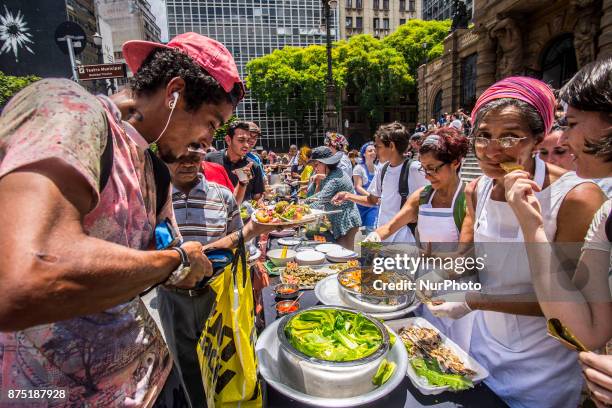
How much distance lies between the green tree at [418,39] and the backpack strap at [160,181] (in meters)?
43.4

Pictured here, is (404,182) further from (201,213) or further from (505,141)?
(201,213)

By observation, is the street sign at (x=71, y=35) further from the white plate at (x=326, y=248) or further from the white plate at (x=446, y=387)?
the white plate at (x=446, y=387)

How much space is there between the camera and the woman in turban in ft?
4.83

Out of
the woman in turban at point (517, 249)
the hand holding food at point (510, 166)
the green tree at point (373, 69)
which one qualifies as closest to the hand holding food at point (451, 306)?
the woman in turban at point (517, 249)

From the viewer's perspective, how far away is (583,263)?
1237 mm

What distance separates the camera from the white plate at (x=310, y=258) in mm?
3176

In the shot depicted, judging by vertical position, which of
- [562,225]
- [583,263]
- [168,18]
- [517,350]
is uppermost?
[168,18]

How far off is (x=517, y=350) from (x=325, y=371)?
1.05 m

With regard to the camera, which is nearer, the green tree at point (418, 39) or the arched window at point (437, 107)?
the arched window at point (437, 107)

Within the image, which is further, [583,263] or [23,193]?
[583,263]

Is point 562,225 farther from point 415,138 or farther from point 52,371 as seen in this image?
point 415,138

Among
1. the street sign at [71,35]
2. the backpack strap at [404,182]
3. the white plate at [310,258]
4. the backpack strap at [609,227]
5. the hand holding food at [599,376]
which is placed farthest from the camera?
the street sign at [71,35]

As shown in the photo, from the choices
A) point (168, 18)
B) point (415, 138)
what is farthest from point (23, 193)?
point (168, 18)

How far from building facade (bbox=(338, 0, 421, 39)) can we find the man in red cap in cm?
5667
